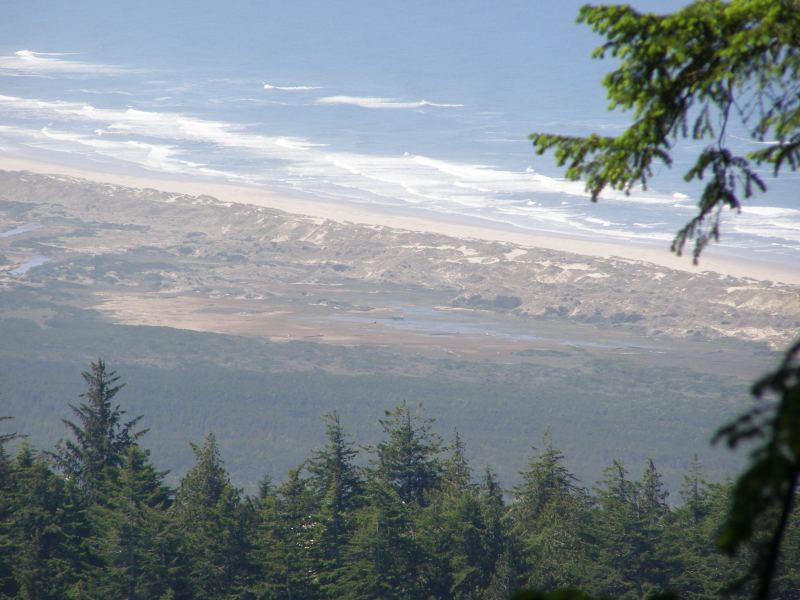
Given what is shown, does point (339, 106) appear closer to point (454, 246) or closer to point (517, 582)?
point (454, 246)

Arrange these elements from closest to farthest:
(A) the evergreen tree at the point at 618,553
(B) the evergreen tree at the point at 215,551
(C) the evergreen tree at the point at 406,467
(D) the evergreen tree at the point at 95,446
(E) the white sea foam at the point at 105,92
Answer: (B) the evergreen tree at the point at 215,551 → (A) the evergreen tree at the point at 618,553 → (C) the evergreen tree at the point at 406,467 → (D) the evergreen tree at the point at 95,446 → (E) the white sea foam at the point at 105,92

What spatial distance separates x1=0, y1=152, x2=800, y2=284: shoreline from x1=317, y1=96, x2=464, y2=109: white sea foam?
71.6 meters

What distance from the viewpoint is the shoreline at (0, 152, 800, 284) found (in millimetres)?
76625

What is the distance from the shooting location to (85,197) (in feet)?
318

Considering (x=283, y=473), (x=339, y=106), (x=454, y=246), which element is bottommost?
(x=283, y=473)

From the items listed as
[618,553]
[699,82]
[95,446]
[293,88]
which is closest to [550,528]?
[618,553]

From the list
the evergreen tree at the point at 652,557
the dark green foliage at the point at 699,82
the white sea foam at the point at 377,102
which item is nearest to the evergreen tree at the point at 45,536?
the evergreen tree at the point at 652,557

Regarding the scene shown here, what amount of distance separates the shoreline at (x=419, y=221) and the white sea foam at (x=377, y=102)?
235 feet

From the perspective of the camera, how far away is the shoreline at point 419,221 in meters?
76.6

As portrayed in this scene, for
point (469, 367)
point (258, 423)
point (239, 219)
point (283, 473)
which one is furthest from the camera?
point (239, 219)

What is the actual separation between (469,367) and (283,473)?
1790 cm

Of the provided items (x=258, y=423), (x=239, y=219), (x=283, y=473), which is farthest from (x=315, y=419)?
(x=239, y=219)

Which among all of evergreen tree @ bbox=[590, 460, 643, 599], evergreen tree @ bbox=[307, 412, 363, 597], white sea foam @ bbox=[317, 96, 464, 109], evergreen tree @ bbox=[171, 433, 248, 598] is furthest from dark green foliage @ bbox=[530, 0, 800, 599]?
white sea foam @ bbox=[317, 96, 464, 109]

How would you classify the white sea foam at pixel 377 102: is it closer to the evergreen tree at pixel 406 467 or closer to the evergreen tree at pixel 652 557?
the evergreen tree at pixel 406 467
